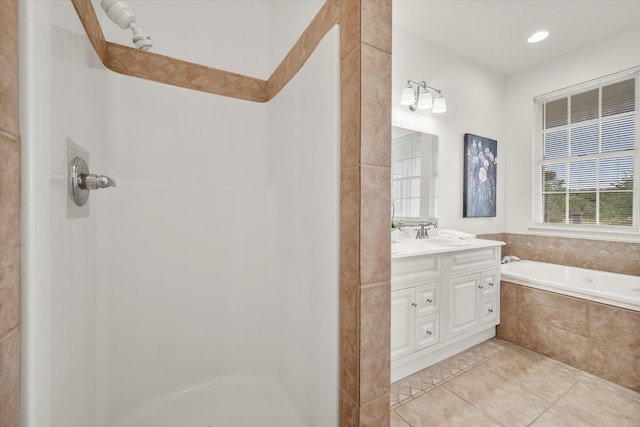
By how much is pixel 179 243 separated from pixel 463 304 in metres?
2.05

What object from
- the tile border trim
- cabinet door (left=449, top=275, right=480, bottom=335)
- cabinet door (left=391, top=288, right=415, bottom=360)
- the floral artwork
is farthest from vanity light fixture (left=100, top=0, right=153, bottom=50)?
the floral artwork

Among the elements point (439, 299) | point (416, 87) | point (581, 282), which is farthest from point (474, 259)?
point (416, 87)

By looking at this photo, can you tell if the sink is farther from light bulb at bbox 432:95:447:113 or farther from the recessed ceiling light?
the recessed ceiling light

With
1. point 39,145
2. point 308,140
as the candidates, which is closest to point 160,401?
point 39,145

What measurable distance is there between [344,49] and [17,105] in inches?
31.3

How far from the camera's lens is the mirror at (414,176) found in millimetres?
2301

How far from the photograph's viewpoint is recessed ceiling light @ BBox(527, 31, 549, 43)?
7.81 ft

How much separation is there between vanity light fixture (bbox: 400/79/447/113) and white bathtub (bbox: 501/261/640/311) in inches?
65.6

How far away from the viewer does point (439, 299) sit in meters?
1.85

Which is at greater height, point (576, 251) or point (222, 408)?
point (576, 251)

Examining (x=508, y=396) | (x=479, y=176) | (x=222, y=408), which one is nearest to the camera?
(x=222, y=408)

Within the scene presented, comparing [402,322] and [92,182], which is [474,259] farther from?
[92,182]

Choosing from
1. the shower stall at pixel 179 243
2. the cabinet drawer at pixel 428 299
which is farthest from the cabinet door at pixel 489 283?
the shower stall at pixel 179 243

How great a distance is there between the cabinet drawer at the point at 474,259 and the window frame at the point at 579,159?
113 cm
